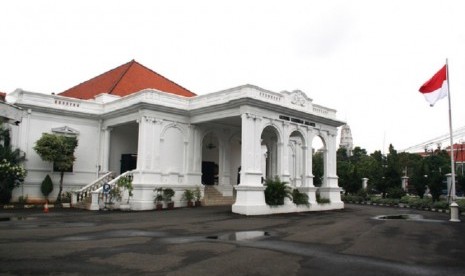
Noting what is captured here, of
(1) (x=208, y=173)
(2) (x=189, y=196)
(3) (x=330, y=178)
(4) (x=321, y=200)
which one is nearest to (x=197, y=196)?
(2) (x=189, y=196)

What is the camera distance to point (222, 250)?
8508 mm

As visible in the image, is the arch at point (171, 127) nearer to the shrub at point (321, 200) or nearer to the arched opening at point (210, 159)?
the arched opening at point (210, 159)

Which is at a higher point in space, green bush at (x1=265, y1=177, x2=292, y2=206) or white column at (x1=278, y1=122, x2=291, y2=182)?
white column at (x1=278, y1=122, x2=291, y2=182)

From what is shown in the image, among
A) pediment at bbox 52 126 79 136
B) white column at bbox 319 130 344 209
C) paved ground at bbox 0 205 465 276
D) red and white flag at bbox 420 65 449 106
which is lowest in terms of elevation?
paved ground at bbox 0 205 465 276

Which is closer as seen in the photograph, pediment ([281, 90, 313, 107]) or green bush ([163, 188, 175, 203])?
green bush ([163, 188, 175, 203])

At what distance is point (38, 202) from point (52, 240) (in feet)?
45.3

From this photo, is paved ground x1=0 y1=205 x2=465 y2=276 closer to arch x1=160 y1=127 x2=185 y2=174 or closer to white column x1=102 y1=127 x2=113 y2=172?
arch x1=160 y1=127 x2=185 y2=174

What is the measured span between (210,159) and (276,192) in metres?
7.91

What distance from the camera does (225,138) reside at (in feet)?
82.1

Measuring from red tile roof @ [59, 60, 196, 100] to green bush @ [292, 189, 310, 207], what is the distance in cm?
1181

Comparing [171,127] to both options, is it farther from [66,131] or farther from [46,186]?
[46,186]

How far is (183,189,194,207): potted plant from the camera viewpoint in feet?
71.6

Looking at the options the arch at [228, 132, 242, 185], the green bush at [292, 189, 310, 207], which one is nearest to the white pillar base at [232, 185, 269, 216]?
the green bush at [292, 189, 310, 207]

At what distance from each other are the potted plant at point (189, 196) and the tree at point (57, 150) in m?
6.38
